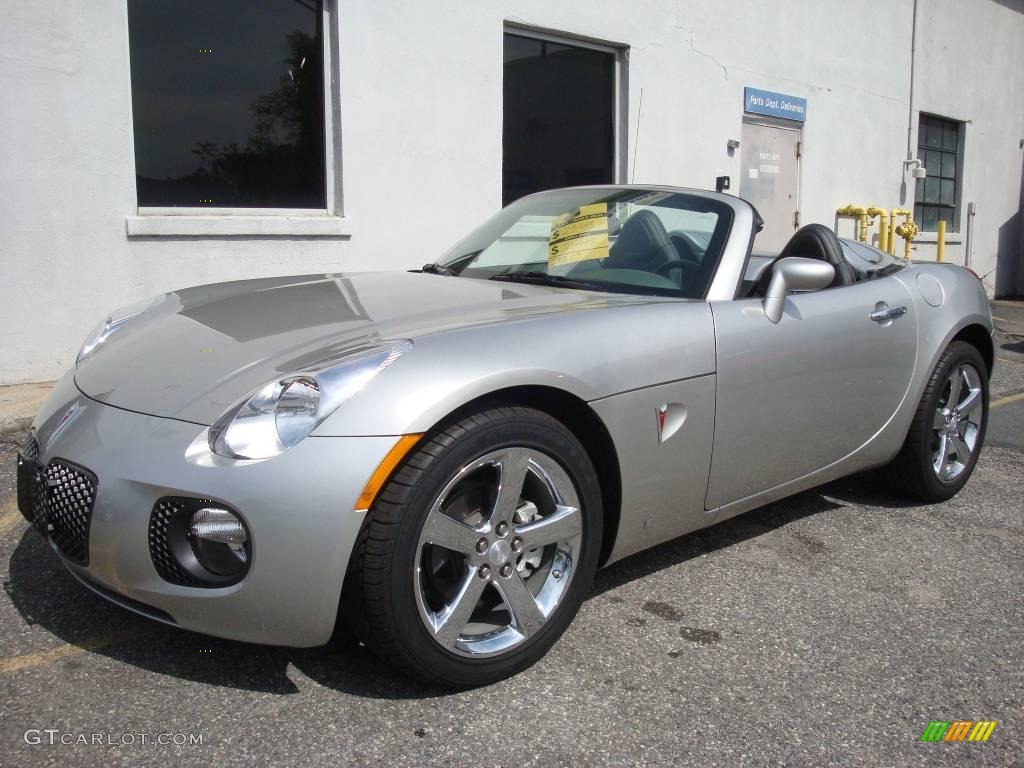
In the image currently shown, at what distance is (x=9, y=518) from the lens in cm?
349

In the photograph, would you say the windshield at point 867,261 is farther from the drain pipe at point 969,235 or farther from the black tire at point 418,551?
the drain pipe at point 969,235

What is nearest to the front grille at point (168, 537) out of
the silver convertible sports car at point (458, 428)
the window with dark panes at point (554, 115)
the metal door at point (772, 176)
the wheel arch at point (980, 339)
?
the silver convertible sports car at point (458, 428)

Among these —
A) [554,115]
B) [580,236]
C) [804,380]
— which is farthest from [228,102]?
[804,380]

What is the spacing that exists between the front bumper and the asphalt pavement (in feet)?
0.79

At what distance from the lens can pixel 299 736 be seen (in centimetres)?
215

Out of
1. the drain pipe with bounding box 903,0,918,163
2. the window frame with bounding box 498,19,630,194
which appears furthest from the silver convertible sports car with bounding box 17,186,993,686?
the drain pipe with bounding box 903,0,918,163

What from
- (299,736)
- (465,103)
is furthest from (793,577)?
(465,103)

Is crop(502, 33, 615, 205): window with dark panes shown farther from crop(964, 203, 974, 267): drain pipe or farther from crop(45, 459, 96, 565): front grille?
crop(964, 203, 974, 267): drain pipe

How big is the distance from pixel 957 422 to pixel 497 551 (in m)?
2.63

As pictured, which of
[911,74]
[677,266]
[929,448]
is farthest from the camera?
[911,74]

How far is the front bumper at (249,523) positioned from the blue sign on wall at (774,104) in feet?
28.3

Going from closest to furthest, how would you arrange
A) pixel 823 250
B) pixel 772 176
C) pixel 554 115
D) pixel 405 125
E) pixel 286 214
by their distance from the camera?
pixel 823 250 → pixel 286 214 → pixel 405 125 → pixel 554 115 → pixel 772 176

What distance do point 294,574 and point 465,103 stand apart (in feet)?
19.0

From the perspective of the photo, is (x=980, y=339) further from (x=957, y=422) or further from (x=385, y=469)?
(x=385, y=469)
